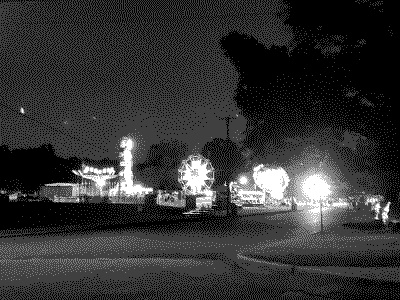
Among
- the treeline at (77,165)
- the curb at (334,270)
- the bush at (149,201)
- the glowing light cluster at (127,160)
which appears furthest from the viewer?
the treeline at (77,165)

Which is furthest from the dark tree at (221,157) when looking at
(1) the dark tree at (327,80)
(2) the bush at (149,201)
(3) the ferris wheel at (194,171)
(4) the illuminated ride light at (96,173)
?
(1) the dark tree at (327,80)

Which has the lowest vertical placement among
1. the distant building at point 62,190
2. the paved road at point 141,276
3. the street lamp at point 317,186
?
the paved road at point 141,276

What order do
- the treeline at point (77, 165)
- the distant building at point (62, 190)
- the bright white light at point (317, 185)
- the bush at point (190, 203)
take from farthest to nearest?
the treeline at point (77, 165) < the distant building at point (62, 190) < the bush at point (190, 203) < the bright white light at point (317, 185)

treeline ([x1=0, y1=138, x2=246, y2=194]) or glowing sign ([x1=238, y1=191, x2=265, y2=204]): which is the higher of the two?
treeline ([x1=0, y1=138, x2=246, y2=194])

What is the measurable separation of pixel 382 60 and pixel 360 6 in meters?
1.33

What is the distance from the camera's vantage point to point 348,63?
13.0 m

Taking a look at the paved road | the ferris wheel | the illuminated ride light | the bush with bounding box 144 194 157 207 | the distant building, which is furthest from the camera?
the distant building

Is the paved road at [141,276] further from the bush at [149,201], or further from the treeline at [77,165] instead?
the treeline at [77,165]

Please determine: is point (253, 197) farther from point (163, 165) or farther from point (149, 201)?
point (149, 201)

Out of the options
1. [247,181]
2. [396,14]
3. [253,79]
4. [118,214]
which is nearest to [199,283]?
[253,79]

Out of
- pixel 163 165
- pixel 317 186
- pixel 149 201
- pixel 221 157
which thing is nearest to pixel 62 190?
pixel 163 165

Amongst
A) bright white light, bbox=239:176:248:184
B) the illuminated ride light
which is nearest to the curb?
the illuminated ride light

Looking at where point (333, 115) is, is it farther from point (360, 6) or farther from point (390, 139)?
point (360, 6)

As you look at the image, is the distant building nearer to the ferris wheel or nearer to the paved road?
the ferris wheel
